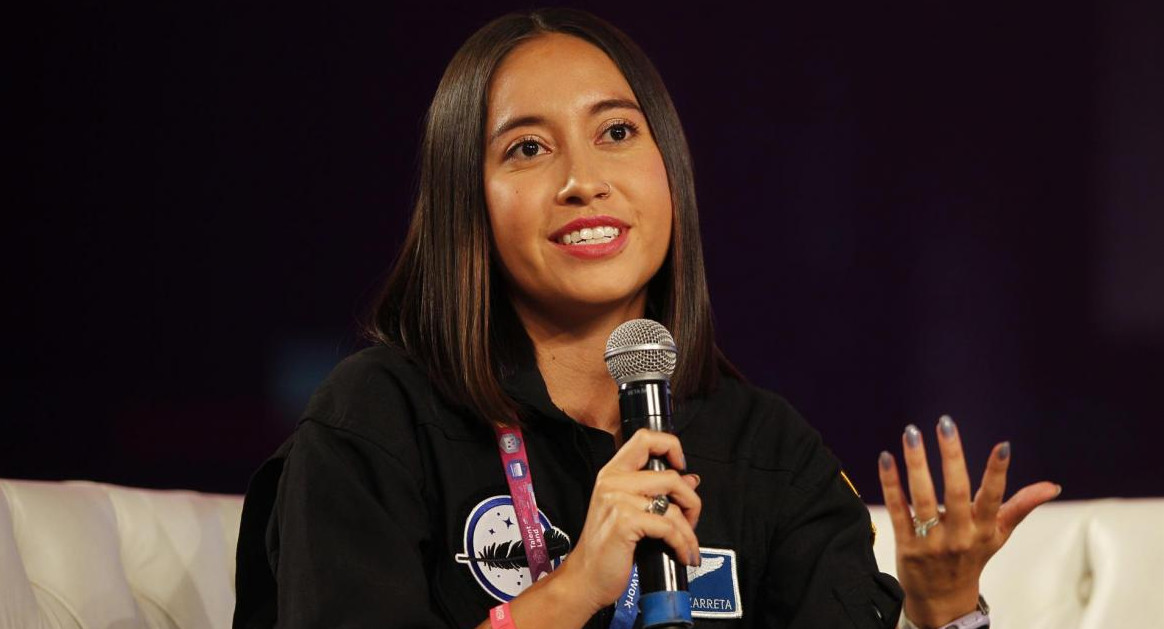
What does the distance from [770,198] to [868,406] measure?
61 cm

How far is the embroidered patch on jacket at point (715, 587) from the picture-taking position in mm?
1741

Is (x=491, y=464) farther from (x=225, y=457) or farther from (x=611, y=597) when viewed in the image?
(x=225, y=457)

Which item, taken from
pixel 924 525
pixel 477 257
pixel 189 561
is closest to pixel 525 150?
pixel 477 257

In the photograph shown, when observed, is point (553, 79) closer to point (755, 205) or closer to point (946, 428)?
point (946, 428)

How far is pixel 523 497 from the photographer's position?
5.61 feet

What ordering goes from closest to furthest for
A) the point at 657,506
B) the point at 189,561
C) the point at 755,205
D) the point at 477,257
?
the point at 657,506, the point at 477,257, the point at 189,561, the point at 755,205

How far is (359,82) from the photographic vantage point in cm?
344

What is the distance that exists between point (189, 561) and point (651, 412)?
55.0 inches

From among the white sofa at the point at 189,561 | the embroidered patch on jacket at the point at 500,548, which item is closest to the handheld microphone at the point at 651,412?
the embroidered patch on jacket at the point at 500,548

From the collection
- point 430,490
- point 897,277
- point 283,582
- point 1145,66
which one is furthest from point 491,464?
point 1145,66

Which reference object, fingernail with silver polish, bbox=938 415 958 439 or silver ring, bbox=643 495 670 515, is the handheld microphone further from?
fingernail with silver polish, bbox=938 415 958 439

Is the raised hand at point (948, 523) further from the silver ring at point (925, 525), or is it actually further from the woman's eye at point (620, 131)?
the woman's eye at point (620, 131)

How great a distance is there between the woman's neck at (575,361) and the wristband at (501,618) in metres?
0.41

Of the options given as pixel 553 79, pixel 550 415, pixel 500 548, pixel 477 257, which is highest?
pixel 553 79
